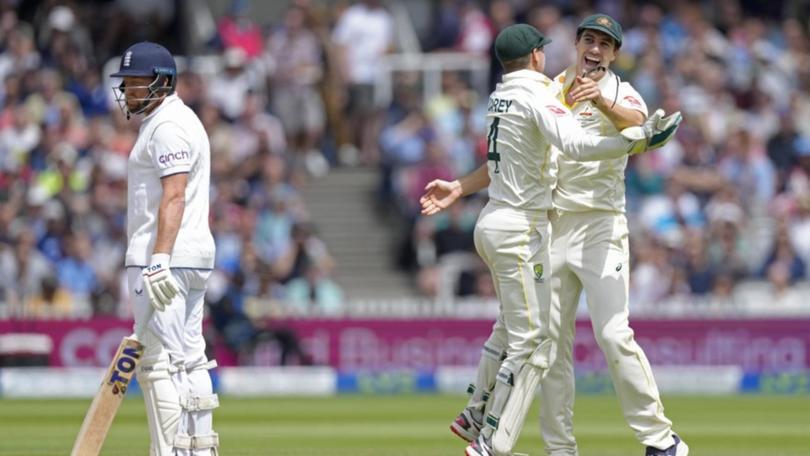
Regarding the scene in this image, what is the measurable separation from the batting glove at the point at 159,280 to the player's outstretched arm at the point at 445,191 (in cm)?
140

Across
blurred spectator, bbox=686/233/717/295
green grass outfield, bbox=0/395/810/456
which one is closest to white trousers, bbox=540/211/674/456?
green grass outfield, bbox=0/395/810/456

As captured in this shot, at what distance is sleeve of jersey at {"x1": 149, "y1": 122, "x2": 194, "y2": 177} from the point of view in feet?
23.6

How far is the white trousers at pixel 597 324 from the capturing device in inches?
301

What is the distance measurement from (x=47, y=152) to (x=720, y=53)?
25.8ft

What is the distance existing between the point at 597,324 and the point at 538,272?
1.28 feet

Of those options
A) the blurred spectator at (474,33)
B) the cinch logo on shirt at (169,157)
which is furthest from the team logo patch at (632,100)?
the blurred spectator at (474,33)

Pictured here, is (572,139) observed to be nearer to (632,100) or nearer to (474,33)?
(632,100)

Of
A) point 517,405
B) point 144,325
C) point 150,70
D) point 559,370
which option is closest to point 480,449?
point 517,405

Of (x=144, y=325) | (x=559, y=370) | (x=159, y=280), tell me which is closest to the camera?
(x=159, y=280)

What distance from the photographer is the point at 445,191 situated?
797 centimetres

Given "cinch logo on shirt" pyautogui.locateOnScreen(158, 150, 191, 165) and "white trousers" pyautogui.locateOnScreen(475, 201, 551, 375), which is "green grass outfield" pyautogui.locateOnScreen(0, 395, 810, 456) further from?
"cinch logo on shirt" pyautogui.locateOnScreen(158, 150, 191, 165)

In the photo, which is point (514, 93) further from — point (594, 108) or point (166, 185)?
point (166, 185)

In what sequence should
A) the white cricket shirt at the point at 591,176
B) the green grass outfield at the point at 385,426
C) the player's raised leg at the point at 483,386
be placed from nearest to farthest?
1. the white cricket shirt at the point at 591,176
2. the player's raised leg at the point at 483,386
3. the green grass outfield at the point at 385,426

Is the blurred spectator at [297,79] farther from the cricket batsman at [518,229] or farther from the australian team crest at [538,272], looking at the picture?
the australian team crest at [538,272]
